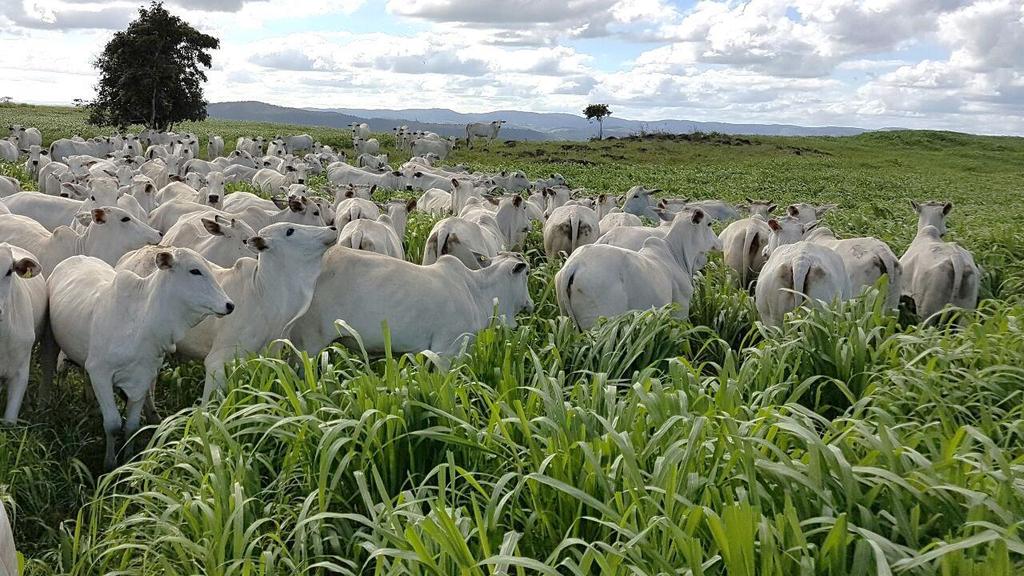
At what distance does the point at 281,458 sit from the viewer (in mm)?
4648

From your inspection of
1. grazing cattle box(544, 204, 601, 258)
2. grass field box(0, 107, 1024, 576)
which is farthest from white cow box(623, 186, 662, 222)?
grass field box(0, 107, 1024, 576)

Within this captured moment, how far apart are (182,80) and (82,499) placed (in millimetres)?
42951

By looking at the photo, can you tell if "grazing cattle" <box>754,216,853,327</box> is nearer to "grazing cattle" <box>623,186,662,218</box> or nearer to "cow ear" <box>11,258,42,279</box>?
"cow ear" <box>11,258,42,279</box>

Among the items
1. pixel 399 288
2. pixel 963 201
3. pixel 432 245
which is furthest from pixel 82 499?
pixel 963 201

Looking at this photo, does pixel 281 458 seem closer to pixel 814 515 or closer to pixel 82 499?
pixel 82 499

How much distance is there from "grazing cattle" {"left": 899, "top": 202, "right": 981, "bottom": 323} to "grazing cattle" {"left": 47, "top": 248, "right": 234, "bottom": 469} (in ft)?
22.4

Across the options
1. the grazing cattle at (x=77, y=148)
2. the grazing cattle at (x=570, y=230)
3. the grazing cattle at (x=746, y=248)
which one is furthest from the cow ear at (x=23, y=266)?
the grazing cattle at (x=77, y=148)

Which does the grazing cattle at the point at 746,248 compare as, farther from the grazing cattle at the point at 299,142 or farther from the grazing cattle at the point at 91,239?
the grazing cattle at the point at 299,142

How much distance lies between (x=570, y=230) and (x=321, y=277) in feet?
16.8

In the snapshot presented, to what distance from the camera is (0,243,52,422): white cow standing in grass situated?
6.09 metres

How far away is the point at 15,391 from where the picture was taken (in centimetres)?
629

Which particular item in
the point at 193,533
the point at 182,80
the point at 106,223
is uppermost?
the point at 182,80

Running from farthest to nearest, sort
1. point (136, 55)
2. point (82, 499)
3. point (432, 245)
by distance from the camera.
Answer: point (136, 55) → point (432, 245) → point (82, 499)

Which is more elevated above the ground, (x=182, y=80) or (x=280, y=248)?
(x=182, y=80)
